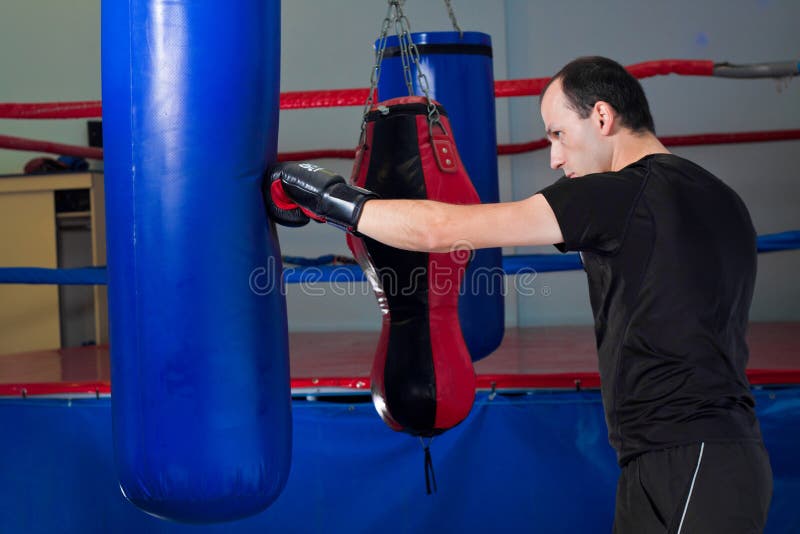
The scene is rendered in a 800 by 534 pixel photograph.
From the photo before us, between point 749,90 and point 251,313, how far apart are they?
420 centimetres

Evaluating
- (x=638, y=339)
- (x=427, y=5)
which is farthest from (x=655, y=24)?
(x=638, y=339)

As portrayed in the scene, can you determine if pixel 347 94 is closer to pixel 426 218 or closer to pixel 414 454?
pixel 414 454

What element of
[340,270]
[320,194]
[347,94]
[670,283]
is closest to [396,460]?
[340,270]

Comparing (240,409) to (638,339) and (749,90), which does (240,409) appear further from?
(749,90)

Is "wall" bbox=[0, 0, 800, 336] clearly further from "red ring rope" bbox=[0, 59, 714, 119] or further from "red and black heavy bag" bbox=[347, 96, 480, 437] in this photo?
"red and black heavy bag" bbox=[347, 96, 480, 437]

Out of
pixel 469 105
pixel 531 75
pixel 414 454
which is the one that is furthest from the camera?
pixel 531 75

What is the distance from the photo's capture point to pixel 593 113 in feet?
4.76

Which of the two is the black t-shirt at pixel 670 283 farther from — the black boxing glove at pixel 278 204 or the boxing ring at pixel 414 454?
the boxing ring at pixel 414 454

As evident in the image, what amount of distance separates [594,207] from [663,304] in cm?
19

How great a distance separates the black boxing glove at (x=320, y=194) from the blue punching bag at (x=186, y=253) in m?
0.06

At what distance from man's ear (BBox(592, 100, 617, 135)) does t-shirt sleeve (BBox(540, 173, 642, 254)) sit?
14cm

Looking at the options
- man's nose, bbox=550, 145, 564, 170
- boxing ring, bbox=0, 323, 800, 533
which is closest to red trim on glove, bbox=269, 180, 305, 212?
man's nose, bbox=550, 145, 564, 170

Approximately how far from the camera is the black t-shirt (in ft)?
4.38

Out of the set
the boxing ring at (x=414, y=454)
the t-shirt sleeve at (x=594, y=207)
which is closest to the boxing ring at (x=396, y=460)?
the boxing ring at (x=414, y=454)
